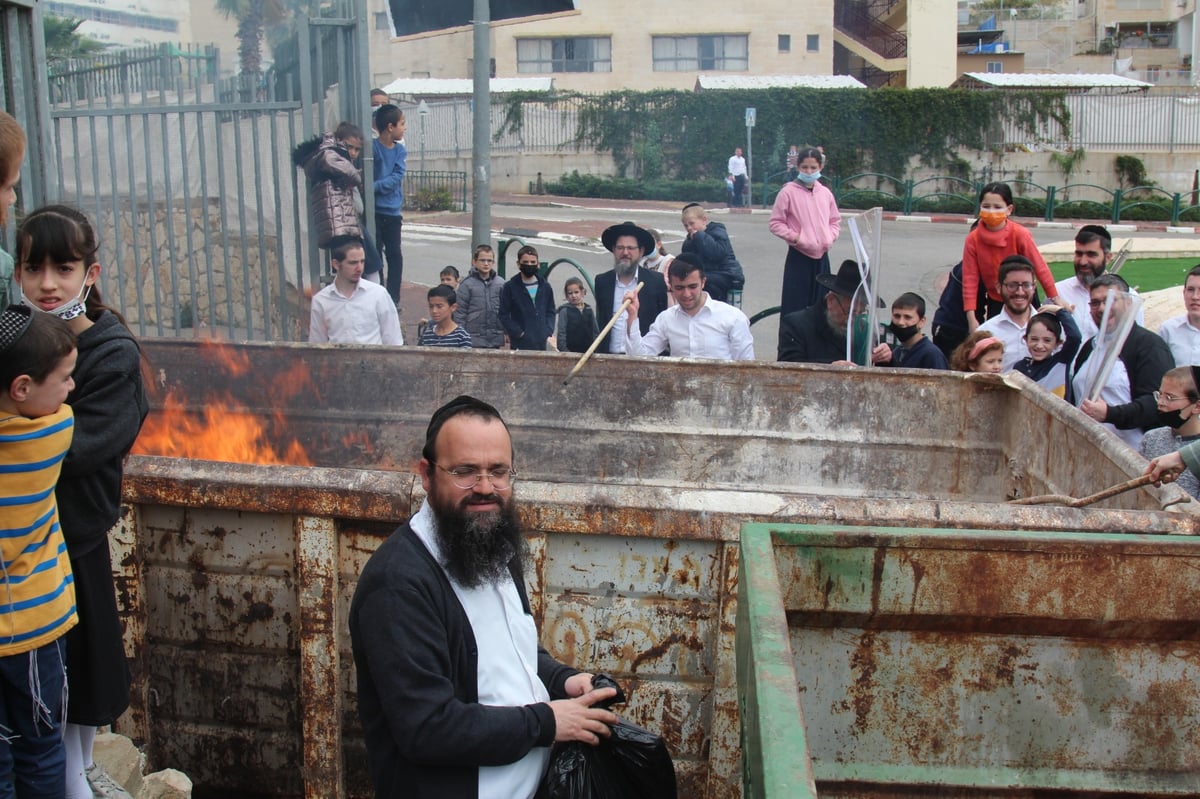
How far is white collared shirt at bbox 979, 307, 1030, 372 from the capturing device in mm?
7621

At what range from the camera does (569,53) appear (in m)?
50.0

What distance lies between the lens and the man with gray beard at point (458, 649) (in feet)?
9.01

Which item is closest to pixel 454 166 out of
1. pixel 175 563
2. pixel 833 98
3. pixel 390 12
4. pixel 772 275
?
pixel 833 98

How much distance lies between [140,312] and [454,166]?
103 ft

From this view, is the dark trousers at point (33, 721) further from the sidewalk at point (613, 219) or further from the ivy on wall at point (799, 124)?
the ivy on wall at point (799, 124)

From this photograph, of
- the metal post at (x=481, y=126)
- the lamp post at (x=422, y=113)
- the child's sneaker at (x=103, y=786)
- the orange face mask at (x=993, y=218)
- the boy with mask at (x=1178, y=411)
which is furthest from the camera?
the lamp post at (x=422, y=113)

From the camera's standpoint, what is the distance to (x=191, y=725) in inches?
167

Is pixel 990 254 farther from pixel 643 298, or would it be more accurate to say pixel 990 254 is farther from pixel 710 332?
pixel 643 298

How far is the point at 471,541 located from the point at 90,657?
128 cm

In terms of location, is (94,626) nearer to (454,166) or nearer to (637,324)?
(637,324)

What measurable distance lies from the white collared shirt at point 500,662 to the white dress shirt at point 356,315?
5.52 m

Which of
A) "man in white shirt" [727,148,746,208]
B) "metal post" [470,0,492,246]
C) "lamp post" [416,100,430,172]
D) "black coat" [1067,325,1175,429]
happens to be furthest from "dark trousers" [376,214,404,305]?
"lamp post" [416,100,430,172]

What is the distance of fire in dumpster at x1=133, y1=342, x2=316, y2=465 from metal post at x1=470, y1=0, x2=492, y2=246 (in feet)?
16.2

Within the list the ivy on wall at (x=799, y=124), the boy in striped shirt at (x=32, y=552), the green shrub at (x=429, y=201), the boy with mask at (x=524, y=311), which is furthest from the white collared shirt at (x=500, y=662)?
the ivy on wall at (x=799, y=124)
